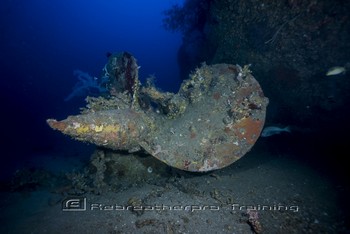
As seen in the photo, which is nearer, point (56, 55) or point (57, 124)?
point (57, 124)

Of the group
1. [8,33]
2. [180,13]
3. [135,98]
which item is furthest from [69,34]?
[135,98]

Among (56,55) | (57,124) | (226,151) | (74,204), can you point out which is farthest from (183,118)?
(56,55)

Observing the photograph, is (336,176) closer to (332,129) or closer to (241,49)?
(332,129)

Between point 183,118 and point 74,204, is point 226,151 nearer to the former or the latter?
point 183,118

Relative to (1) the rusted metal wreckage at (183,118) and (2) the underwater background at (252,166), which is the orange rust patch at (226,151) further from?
(2) the underwater background at (252,166)

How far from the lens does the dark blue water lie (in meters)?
20.0

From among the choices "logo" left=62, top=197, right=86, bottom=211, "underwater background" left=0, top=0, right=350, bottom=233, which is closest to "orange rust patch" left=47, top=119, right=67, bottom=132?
"underwater background" left=0, top=0, right=350, bottom=233

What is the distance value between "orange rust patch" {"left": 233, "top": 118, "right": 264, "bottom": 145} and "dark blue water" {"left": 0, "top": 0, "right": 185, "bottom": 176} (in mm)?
3766

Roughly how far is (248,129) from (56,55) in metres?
67.5

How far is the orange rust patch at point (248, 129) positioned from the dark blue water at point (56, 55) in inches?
148

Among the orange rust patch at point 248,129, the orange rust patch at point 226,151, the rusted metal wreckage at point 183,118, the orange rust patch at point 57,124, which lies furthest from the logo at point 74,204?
the orange rust patch at point 248,129

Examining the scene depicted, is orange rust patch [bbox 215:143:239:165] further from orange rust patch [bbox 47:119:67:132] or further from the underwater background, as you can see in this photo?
orange rust patch [bbox 47:119:67:132]

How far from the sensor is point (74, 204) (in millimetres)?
4934

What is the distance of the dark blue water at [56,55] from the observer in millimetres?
20002
